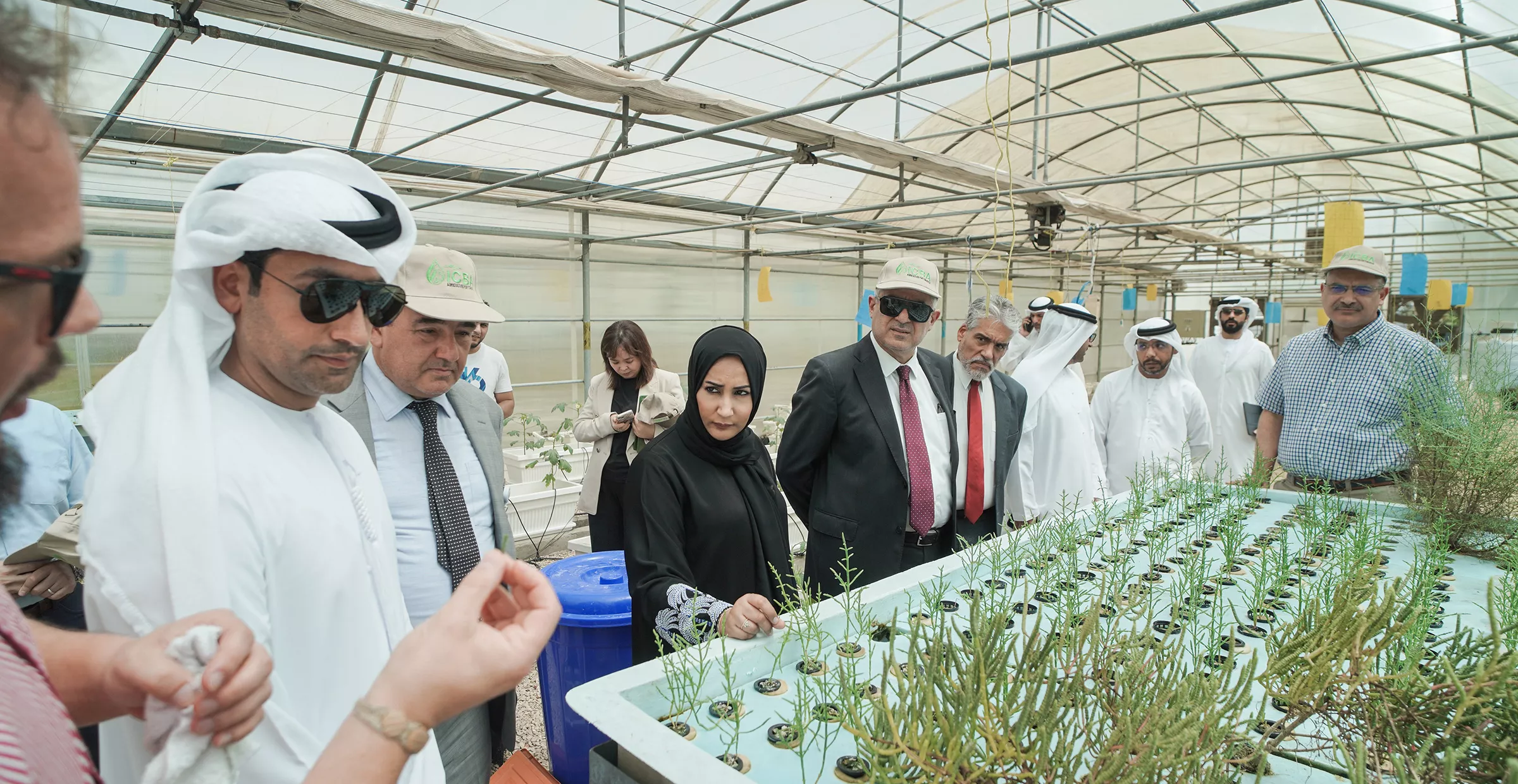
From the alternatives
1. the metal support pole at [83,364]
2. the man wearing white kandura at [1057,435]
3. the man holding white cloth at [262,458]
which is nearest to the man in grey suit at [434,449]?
the man holding white cloth at [262,458]

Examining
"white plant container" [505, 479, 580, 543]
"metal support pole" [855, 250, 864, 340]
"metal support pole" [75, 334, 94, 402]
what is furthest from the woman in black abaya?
"metal support pole" [855, 250, 864, 340]

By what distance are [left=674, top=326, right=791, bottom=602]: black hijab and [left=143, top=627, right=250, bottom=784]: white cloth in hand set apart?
1285 millimetres

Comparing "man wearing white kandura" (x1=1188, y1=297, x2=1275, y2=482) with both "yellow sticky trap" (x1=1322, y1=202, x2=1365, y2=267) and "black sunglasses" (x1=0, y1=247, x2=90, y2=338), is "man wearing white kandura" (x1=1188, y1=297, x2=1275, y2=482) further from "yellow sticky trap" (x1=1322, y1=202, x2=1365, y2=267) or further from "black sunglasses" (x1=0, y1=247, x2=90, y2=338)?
"black sunglasses" (x1=0, y1=247, x2=90, y2=338)

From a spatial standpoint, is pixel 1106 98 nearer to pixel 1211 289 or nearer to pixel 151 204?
pixel 151 204

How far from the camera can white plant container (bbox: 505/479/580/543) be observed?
17.7 ft

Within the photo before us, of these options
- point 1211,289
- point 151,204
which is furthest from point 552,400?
point 1211,289

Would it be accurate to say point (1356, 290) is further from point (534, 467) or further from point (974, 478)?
point (534, 467)

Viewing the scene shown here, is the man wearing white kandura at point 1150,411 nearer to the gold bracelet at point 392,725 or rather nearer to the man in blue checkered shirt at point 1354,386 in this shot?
the man in blue checkered shirt at point 1354,386

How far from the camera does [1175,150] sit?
428 inches

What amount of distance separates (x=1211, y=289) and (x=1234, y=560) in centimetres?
2198

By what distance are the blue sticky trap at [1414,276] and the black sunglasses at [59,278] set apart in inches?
328

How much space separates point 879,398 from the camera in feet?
8.79

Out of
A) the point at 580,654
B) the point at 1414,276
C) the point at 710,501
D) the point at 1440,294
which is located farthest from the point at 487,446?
the point at 1440,294

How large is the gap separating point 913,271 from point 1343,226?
257cm
